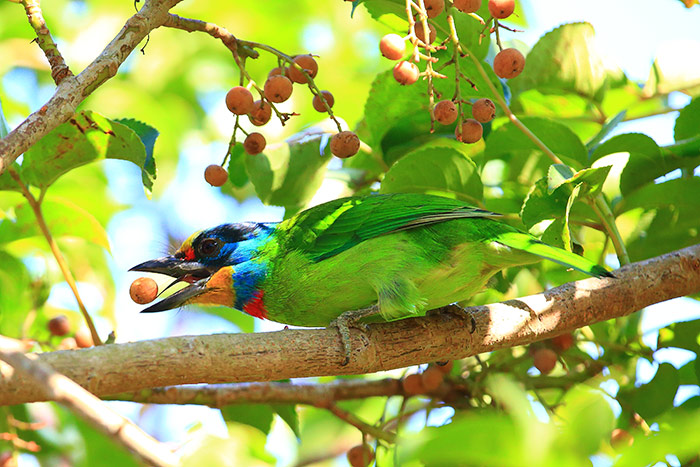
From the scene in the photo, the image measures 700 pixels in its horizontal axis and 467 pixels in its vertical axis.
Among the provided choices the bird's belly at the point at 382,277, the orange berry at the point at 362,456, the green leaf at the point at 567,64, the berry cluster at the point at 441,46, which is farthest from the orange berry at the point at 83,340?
the green leaf at the point at 567,64

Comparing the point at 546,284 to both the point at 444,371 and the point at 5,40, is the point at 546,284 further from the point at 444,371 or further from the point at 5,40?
the point at 5,40

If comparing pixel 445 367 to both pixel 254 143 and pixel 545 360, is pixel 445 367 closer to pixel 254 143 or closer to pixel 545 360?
pixel 545 360

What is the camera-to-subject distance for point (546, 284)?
325cm

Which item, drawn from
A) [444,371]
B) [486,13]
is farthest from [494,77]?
[444,371]

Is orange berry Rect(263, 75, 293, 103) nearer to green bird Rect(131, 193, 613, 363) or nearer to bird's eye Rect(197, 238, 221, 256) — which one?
green bird Rect(131, 193, 613, 363)

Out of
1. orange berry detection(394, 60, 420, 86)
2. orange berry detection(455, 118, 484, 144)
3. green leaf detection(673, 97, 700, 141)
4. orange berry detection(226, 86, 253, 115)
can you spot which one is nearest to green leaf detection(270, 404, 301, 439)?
orange berry detection(226, 86, 253, 115)

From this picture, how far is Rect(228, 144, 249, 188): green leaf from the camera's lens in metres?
2.95

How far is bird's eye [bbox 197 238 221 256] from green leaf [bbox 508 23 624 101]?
1.39 m

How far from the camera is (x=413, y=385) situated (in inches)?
117

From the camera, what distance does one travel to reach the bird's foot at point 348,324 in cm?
219

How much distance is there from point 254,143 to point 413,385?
116 cm

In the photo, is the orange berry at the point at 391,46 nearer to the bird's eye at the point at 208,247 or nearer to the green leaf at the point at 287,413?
the bird's eye at the point at 208,247

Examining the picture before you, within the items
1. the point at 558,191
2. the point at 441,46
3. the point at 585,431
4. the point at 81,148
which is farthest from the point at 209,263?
the point at 585,431

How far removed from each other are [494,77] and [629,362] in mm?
1284
